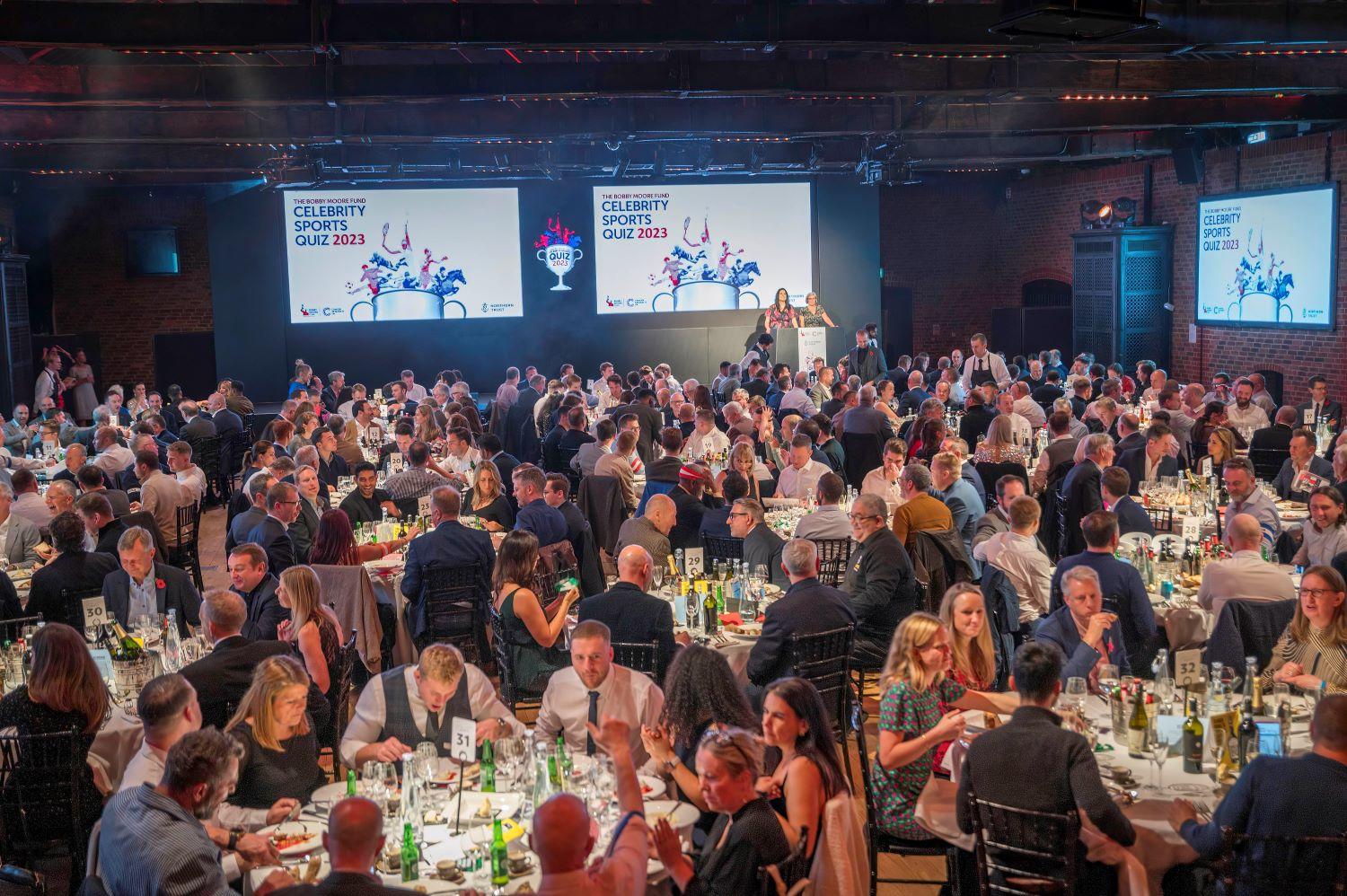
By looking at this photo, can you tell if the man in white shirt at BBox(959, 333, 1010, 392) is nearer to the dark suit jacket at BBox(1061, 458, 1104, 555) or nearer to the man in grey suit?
the dark suit jacket at BBox(1061, 458, 1104, 555)

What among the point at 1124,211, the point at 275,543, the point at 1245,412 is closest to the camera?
the point at 275,543

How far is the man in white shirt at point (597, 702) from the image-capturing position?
16.7ft

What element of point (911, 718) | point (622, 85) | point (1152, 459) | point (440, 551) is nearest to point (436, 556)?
point (440, 551)

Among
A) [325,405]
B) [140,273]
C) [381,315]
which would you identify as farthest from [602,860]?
[140,273]

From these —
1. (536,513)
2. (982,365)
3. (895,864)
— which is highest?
(982,365)

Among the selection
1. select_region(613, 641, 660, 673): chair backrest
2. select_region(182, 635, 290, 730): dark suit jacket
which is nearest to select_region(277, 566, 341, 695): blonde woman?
select_region(182, 635, 290, 730): dark suit jacket

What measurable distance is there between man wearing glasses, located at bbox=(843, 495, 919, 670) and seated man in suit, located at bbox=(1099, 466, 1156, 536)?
1.60 metres

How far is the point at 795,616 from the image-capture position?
19.4ft

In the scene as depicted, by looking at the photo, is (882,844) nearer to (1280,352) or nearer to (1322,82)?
(1322,82)

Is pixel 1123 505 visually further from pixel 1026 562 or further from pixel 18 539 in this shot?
pixel 18 539

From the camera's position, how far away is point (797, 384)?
576 inches

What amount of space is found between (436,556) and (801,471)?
3.19m

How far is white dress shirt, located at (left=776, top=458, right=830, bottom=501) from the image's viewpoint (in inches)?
375

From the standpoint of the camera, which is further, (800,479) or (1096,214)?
(1096,214)
